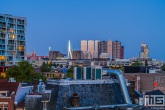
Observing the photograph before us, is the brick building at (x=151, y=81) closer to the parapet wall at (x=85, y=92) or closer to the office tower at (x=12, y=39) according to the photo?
the parapet wall at (x=85, y=92)

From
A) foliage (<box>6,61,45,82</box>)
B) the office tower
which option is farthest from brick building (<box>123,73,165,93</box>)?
the office tower

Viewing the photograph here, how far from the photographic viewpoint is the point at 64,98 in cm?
4975

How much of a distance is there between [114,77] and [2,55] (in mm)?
116472

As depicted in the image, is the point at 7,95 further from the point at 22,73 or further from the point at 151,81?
the point at 151,81

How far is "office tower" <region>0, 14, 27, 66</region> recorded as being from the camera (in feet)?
558

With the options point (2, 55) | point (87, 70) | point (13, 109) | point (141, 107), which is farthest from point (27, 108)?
point (2, 55)

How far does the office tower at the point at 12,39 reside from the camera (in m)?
170

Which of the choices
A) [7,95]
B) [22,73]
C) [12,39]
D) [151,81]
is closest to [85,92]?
[7,95]

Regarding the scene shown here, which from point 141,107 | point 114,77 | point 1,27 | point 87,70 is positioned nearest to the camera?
point 141,107

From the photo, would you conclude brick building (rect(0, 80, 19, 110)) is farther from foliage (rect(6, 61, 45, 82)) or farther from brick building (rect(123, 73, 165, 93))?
brick building (rect(123, 73, 165, 93))

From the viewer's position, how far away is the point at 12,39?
173750 mm

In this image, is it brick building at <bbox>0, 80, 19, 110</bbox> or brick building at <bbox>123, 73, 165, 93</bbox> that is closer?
brick building at <bbox>0, 80, 19, 110</bbox>

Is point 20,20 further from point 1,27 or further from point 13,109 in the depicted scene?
point 13,109

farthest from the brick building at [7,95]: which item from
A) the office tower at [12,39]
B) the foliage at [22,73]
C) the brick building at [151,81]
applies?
the office tower at [12,39]
